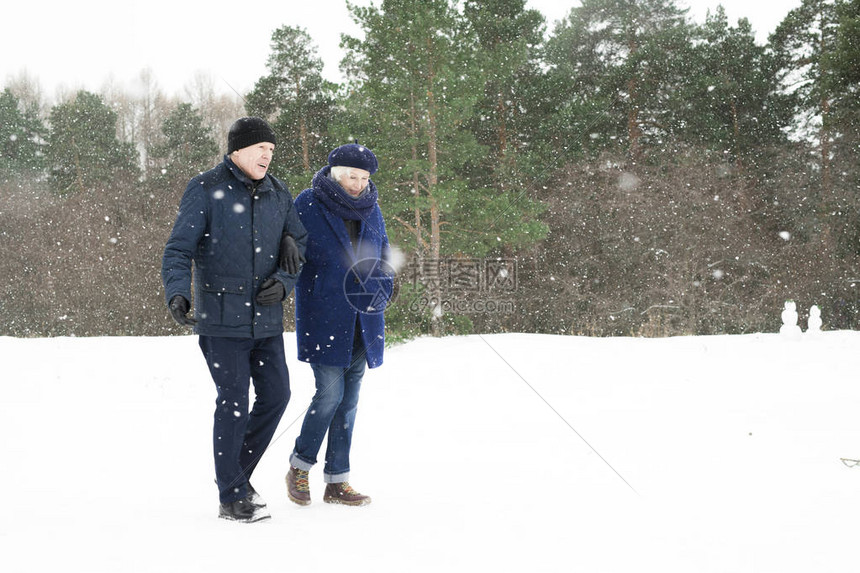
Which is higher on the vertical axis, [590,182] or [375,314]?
[590,182]

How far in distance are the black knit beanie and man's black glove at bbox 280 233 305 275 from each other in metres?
0.49

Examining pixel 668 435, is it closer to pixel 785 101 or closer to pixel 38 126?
pixel 785 101

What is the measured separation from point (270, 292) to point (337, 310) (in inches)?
15.5

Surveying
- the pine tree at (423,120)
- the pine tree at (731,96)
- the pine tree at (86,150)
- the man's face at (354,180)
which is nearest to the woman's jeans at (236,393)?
the man's face at (354,180)

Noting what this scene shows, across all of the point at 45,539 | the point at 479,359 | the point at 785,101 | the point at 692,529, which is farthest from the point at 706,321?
the point at 45,539

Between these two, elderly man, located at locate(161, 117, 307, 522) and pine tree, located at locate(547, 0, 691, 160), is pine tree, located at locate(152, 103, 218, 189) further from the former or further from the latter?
elderly man, located at locate(161, 117, 307, 522)

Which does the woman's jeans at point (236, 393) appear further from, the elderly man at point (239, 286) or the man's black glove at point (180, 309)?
the man's black glove at point (180, 309)

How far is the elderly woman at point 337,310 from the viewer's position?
3.02 metres

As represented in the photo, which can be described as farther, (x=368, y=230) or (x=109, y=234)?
(x=109, y=234)

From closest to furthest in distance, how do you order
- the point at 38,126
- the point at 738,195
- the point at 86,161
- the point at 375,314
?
the point at 375,314
the point at 738,195
the point at 86,161
the point at 38,126

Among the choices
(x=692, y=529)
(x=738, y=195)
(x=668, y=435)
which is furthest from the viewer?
(x=738, y=195)

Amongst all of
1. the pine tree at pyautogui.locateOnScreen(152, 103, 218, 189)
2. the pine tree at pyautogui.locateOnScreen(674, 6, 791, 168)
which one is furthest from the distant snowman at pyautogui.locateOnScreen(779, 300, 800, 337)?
the pine tree at pyautogui.locateOnScreen(152, 103, 218, 189)

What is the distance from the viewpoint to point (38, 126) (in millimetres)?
29031

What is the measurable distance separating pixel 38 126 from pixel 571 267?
25.7 metres
